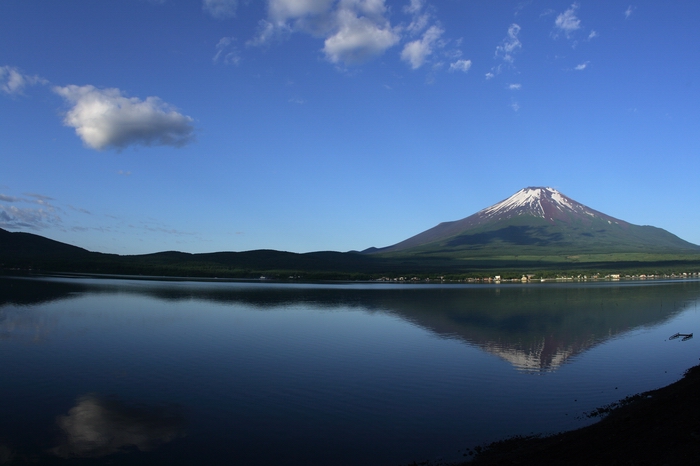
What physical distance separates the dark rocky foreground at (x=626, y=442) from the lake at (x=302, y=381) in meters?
0.93

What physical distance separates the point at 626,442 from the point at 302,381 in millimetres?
9360

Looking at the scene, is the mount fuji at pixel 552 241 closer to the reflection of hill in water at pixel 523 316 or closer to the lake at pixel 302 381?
the reflection of hill in water at pixel 523 316

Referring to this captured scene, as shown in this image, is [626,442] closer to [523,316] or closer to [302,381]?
[302,381]

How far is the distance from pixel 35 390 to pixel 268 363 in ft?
23.9

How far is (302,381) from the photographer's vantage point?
15305mm

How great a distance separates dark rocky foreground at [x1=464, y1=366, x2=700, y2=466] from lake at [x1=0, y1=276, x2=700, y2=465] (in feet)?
3.04

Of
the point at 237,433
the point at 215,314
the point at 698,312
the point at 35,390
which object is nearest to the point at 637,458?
the point at 237,433

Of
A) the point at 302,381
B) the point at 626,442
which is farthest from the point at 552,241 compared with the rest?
the point at 626,442

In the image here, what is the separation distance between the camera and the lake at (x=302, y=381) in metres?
10.2

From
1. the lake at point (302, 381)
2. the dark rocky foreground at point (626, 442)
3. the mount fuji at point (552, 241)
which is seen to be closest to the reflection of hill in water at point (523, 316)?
the lake at point (302, 381)

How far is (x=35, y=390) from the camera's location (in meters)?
13.8

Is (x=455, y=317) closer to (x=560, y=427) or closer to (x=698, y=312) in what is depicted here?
(x=698, y=312)

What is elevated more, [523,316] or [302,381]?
[523,316]

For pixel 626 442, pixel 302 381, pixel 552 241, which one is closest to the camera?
pixel 626 442
